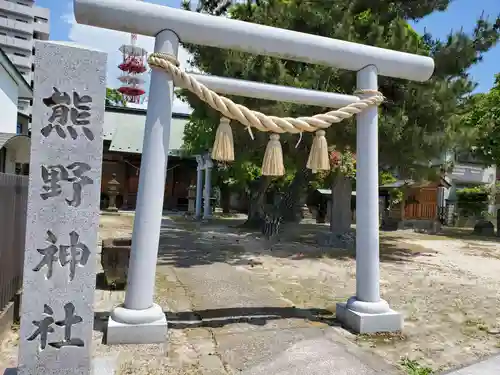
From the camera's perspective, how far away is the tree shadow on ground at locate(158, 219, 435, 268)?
9.03 m

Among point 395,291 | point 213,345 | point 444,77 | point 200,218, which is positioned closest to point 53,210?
point 213,345

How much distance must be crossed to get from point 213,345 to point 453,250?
10.9 meters

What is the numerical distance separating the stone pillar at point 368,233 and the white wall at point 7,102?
43.3ft

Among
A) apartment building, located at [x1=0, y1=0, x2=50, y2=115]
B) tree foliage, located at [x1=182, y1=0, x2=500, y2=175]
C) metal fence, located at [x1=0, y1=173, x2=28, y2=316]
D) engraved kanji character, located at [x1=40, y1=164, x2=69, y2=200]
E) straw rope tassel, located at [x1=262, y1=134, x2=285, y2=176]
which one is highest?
apartment building, located at [x1=0, y1=0, x2=50, y2=115]

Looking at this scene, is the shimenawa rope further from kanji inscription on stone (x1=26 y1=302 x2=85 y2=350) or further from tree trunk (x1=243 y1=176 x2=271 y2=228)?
tree trunk (x1=243 y1=176 x2=271 y2=228)

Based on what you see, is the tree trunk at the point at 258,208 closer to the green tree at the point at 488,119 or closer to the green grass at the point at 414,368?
the green tree at the point at 488,119

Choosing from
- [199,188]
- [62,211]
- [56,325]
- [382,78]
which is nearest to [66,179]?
[62,211]

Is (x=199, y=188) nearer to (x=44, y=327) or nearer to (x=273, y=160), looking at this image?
(x=273, y=160)

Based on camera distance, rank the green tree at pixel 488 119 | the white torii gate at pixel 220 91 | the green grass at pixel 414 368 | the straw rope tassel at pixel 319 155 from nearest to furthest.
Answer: the green grass at pixel 414 368 < the white torii gate at pixel 220 91 < the straw rope tassel at pixel 319 155 < the green tree at pixel 488 119

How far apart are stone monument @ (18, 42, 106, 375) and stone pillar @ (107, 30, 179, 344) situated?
88 centimetres

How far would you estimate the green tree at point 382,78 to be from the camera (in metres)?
8.44

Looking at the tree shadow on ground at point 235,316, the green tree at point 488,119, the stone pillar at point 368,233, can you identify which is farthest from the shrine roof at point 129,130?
the stone pillar at point 368,233

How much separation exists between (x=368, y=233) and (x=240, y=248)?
651 centimetres

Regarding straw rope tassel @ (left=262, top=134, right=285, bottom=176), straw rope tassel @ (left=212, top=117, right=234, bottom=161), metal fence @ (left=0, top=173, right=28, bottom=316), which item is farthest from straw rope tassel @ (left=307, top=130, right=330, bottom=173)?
metal fence @ (left=0, top=173, right=28, bottom=316)
